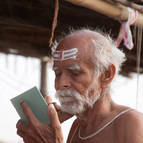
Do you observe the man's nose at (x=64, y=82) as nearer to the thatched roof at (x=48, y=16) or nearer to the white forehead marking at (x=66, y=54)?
the white forehead marking at (x=66, y=54)

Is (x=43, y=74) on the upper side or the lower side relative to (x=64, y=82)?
lower

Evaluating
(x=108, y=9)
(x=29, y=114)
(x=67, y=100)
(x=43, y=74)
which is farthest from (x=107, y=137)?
(x=43, y=74)

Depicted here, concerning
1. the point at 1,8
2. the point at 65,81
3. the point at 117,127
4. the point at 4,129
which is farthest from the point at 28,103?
the point at 4,129

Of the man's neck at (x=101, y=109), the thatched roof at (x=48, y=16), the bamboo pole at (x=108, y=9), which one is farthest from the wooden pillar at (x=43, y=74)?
the man's neck at (x=101, y=109)

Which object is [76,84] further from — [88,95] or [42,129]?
[42,129]

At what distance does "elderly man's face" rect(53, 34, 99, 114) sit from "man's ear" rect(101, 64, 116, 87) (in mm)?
50

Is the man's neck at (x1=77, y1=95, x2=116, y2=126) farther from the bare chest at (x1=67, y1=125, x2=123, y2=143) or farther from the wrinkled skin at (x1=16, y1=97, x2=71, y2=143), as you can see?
the wrinkled skin at (x1=16, y1=97, x2=71, y2=143)

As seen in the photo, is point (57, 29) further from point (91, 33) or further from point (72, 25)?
point (91, 33)

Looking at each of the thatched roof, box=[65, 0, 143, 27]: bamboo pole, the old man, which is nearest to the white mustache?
the old man

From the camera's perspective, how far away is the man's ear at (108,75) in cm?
150

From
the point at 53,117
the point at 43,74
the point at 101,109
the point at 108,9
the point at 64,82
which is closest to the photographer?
the point at 53,117

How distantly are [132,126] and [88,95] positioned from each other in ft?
0.88

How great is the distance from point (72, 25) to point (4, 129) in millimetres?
3122

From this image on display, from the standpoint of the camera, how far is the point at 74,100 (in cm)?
145
